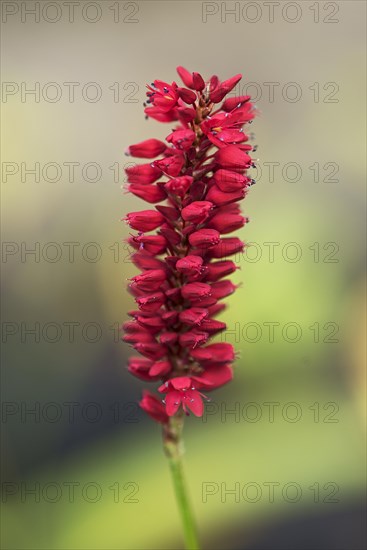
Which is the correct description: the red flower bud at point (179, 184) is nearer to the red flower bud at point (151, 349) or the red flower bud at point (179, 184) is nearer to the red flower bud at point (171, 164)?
the red flower bud at point (171, 164)

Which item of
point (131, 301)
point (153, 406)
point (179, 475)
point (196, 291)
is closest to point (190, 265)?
point (196, 291)

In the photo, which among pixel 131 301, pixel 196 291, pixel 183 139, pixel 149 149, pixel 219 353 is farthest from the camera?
pixel 131 301

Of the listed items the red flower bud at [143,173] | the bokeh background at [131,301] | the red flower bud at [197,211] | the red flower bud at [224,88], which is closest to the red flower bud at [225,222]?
the red flower bud at [197,211]

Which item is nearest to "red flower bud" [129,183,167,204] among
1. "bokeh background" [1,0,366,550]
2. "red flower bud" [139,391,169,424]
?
"red flower bud" [139,391,169,424]

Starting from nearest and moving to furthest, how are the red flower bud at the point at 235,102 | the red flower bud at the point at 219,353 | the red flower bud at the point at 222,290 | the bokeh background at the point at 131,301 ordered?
the red flower bud at the point at 235,102 < the red flower bud at the point at 222,290 < the red flower bud at the point at 219,353 < the bokeh background at the point at 131,301

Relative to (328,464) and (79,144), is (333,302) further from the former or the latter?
(79,144)

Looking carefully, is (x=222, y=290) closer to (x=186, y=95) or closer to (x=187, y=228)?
(x=187, y=228)

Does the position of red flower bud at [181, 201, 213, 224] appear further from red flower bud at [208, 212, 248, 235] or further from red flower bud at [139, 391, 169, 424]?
red flower bud at [139, 391, 169, 424]

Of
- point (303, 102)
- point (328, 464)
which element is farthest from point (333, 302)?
point (303, 102)
